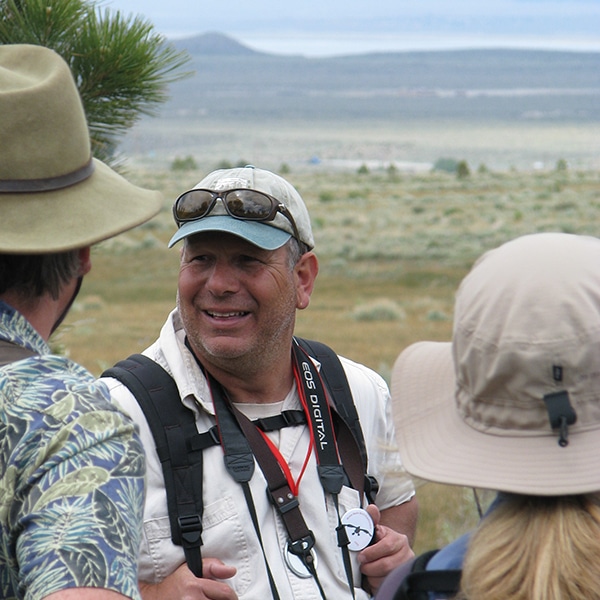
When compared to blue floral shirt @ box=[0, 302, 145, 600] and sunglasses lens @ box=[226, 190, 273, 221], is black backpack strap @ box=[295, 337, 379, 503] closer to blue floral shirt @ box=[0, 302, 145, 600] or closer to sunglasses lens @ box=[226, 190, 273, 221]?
sunglasses lens @ box=[226, 190, 273, 221]

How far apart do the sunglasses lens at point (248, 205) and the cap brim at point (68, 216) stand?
3.29ft

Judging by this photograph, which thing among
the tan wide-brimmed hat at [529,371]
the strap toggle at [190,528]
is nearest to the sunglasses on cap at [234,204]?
the strap toggle at [190,528]

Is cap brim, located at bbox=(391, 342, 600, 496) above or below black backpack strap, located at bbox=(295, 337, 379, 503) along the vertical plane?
above

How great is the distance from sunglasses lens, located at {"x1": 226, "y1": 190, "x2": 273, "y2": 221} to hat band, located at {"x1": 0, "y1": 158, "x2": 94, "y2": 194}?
3.72 ft

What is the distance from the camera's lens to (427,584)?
192 cm

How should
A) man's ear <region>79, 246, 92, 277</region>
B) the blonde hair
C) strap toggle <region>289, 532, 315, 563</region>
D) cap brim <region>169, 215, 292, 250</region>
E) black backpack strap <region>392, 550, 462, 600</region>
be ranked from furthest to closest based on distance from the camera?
cap brim <region>169, 215, 292, 250</region> < strap toggle <region>289, 532, 315, 563</region> < man's ear <region>79, 246, 92, 277</region> < black backpack strap <region>392, 550, 462, 600</region> < the blonde hair

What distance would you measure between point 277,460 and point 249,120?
200 meters

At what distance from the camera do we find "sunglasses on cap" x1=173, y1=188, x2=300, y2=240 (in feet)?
10.9

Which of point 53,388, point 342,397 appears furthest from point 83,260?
point 342,397

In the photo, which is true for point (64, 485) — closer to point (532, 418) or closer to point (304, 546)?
point (532, 418)

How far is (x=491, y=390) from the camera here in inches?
71.7

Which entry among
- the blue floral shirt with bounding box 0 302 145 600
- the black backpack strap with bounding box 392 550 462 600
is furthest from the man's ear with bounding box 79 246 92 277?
the black backpack strap with bounding box 392 550 462 600

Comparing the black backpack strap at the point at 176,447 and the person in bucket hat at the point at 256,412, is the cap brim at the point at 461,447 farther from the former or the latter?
the black backpack strap at the point at 176,447

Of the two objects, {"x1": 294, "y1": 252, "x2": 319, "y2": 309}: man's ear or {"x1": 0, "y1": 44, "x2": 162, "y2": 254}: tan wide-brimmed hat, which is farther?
{"x1": 294, "y1": 252, "x2": 319, "y2": 309}: man's ear
